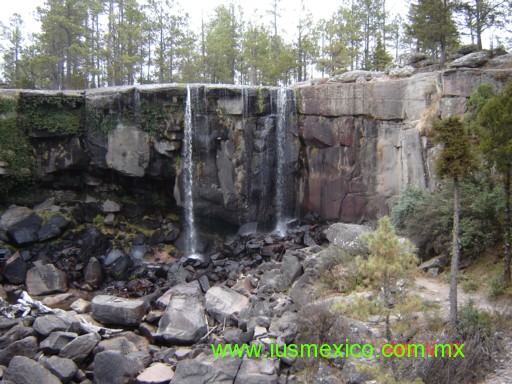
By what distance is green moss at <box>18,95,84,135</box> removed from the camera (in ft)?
56.8

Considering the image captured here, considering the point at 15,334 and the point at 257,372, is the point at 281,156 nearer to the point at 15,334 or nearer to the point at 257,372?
the point at 257,372

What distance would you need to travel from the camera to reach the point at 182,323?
10.3 meters

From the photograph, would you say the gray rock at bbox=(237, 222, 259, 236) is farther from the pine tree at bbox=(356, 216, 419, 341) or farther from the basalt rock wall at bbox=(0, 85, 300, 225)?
the pine tree at bbox=(356, 216, 419, 341)

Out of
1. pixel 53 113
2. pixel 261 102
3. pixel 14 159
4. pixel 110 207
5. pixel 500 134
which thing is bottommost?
pixel 110 207

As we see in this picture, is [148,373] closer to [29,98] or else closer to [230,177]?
[230,177]

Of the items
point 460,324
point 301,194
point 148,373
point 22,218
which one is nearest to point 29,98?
point 22,218

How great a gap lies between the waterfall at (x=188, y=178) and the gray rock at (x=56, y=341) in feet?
29.1

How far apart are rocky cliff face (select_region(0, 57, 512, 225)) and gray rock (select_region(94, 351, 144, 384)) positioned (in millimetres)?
10319

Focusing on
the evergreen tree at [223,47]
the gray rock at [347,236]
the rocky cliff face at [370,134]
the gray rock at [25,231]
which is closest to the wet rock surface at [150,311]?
the gray rock at [25,231]

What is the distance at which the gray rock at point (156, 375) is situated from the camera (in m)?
8.23

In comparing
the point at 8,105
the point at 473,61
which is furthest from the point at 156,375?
the point at 473,61

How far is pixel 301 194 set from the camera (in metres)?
19.4

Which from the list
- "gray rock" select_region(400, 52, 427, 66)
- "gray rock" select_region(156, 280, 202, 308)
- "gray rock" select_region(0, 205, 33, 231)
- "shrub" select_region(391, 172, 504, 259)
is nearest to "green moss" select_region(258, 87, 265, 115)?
"gray rock" select_region(400, 52, 427, 66)

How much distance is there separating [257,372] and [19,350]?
5.48m
